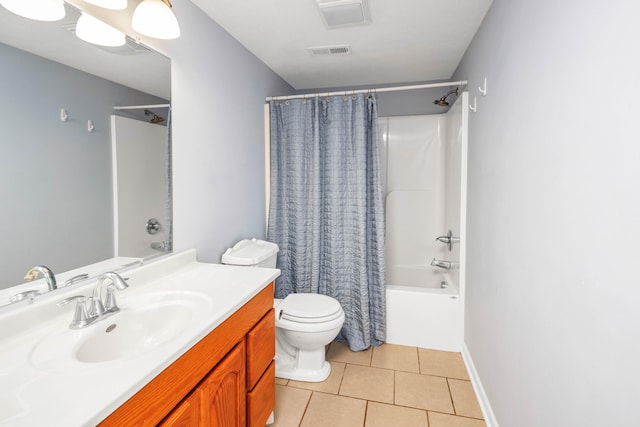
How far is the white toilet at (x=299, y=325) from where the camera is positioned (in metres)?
1.92

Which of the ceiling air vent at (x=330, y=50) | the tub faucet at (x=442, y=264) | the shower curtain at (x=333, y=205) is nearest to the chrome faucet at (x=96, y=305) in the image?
the shower curtain at (x=333, y=205)

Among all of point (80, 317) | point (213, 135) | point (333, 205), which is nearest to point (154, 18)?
point (213, 135)

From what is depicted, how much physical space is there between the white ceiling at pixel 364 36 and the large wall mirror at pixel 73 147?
69 centimetres

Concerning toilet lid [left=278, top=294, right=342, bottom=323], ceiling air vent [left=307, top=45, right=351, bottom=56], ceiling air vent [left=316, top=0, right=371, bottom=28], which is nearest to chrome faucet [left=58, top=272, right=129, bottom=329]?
toilet lid [left=278, top=294, right=342, bottom=323]

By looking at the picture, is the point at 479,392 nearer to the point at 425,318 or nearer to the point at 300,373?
the point at 425,318

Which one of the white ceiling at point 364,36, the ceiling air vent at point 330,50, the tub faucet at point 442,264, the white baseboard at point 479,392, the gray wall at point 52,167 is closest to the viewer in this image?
the gray wall at point 52,167

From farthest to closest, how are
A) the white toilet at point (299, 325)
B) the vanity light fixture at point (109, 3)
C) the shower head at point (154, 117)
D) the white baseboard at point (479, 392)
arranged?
the white toilet at point (299, 325)
the white baseboard at point (479, 392)
the shower head at point (154, 117)
the vanity light fixture at point (109, 3)

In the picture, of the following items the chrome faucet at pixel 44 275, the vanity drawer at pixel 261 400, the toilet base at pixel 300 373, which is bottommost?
the toilet base at pixel 300 373

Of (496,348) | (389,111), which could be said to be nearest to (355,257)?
(496,348)

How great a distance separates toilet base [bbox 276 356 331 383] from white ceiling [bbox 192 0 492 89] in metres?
2.15

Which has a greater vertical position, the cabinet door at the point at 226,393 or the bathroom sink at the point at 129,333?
the bathroom sink at the point at 129,333

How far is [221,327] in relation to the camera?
43.6 inches

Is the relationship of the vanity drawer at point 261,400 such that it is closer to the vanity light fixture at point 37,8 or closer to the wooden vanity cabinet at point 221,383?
the wooden vanity cabinet at point 221,383

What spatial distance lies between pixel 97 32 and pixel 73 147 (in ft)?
1.54
